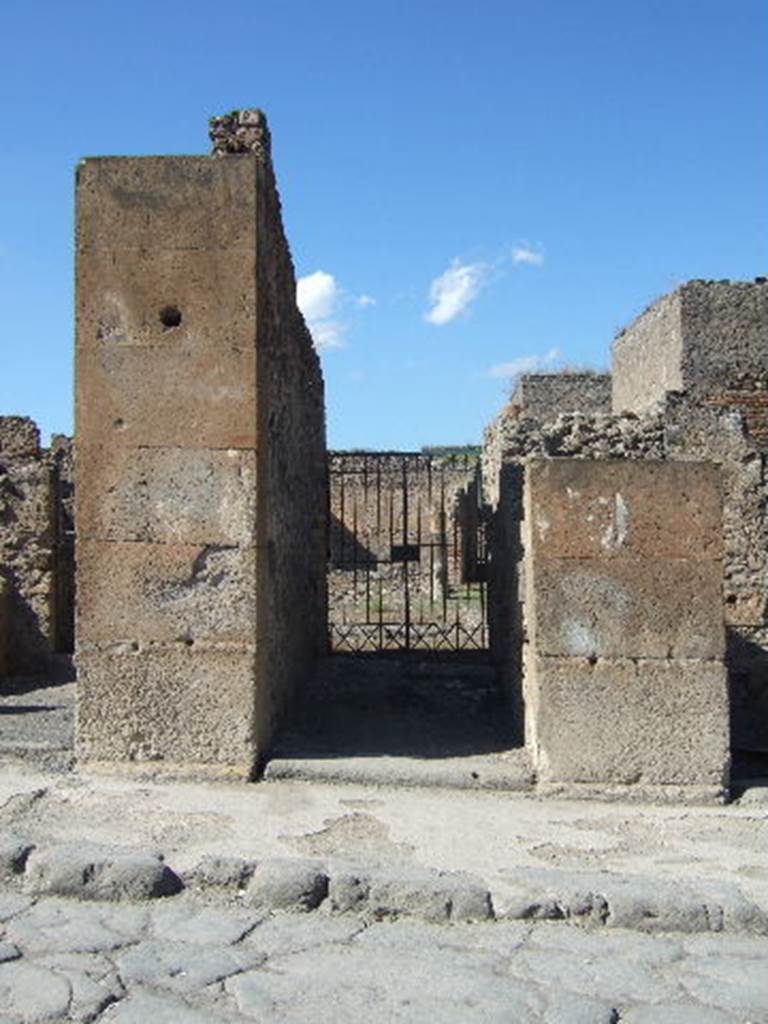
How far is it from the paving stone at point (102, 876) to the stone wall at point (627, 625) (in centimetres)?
244

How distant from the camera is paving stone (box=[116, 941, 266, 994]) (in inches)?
143

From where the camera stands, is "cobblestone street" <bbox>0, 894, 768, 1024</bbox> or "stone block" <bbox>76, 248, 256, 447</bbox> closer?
"cobblestone street" <bbox>0, 894, 768, 1024</bbox>

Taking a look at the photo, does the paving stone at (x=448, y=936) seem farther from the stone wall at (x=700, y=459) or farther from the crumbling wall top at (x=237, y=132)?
the crumbling wall top at (x=237, y=132)

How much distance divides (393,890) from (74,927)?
3.75 ft

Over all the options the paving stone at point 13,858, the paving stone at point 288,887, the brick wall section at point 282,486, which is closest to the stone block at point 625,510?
the brick wall section at point 282,486

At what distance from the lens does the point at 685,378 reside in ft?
86.9

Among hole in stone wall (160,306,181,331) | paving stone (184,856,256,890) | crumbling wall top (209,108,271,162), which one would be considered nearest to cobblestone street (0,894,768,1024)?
paving stone (184,856,256,890)

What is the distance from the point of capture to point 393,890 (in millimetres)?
4320

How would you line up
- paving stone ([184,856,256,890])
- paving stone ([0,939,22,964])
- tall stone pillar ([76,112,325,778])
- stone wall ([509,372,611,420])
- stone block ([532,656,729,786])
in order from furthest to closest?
stone wall ([509,372,611,420])
tall stone pillar ([76,112,325,778])
stone block ([532,656,729,786])
paving stone ([184,856,256,890])
paving stone ([0,939,22,964])

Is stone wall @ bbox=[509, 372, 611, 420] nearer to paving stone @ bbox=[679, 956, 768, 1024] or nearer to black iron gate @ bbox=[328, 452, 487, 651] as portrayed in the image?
black iron gate @ bbox=[328, 452, 487, 651]

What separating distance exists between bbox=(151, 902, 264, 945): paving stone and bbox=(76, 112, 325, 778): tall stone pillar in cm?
193

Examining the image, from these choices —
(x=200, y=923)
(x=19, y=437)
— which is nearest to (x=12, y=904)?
(x=200, y=923)

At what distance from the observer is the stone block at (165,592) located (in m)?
6.28

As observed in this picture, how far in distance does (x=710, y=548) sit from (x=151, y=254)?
3424 millimetres
